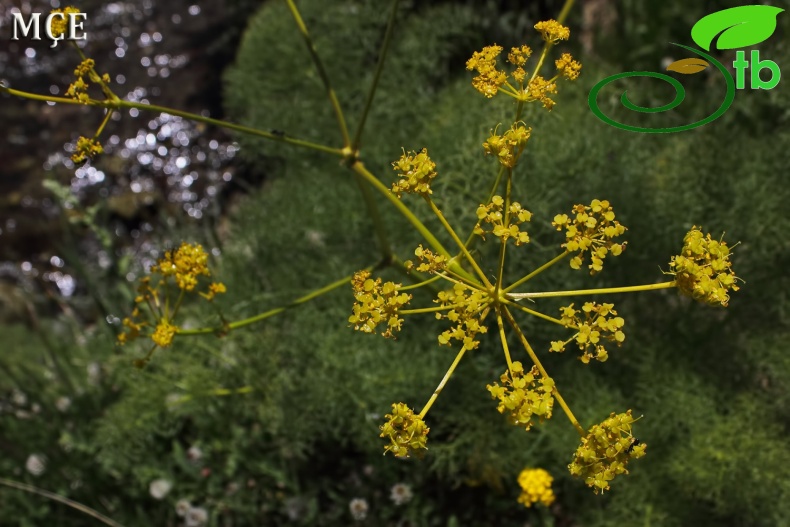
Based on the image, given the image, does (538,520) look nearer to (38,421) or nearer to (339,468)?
(339,468)

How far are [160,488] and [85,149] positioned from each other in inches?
61.9

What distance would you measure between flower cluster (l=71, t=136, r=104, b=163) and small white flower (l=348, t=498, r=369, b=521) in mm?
1535

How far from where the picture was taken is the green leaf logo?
275 cm

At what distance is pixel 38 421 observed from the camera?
315 cm

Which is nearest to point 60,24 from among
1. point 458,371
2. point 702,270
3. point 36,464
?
point 702,270

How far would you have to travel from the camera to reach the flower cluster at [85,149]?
158cm

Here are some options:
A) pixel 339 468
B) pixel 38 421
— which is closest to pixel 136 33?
pixel 38 421

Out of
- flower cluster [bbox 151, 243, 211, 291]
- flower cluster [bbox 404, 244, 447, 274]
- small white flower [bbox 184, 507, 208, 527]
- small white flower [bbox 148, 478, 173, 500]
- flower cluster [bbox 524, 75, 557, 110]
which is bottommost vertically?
small white flower [bbox 184, 507, 208, 527]

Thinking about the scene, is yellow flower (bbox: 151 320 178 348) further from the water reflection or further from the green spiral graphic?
the water reflection

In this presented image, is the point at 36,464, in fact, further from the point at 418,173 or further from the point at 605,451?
the point at 605,451

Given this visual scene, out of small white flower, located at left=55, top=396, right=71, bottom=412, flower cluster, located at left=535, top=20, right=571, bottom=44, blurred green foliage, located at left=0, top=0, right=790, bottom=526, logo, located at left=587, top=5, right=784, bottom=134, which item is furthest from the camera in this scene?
small white flower, located at left=55, top=396, right=71, bottom=412

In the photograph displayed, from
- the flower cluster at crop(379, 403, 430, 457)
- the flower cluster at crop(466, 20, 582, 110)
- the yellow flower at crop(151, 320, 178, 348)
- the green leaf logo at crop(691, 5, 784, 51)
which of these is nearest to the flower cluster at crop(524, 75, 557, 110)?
the flower cluster at crop(466, 20, 582, 110)

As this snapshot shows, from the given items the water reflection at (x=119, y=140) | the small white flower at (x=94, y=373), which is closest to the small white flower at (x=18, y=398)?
the small white flower at (x=94, y=373)

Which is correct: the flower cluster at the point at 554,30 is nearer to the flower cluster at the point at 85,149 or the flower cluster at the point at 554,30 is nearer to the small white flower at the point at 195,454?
the flower cluster at the point at 85,149
